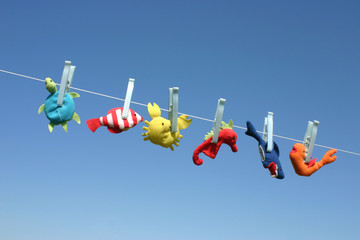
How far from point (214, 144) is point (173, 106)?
0.40 metres

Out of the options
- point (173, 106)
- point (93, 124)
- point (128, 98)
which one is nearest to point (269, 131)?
point (173, 106)

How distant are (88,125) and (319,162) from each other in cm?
167

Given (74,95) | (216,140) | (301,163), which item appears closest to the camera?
(74,95)

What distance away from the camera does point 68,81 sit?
115 inches

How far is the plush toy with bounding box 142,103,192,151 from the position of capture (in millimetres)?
2996

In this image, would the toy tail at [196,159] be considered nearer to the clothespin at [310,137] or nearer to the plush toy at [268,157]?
the plush toy at [268,157]

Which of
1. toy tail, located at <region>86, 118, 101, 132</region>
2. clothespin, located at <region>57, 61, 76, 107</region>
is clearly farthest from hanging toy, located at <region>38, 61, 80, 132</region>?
toy tail, located at <region>86, 118, 101, 132</region>

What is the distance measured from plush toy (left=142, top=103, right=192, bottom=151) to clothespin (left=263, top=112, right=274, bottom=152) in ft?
1.88

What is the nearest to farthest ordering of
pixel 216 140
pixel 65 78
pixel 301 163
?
pixel 65 78 → pixel 216 140 → pixel 301 163

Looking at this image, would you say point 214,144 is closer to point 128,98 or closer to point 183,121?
point 183,121

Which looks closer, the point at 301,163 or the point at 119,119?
the point at 119,119

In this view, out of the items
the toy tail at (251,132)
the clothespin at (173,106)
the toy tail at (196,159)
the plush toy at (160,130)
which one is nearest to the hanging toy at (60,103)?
the plush toy at (160,130)

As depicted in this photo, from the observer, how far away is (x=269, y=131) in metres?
3.17

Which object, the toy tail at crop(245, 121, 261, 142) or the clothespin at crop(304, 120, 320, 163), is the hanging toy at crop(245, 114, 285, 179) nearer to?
the toy tail at crop(245, 121, 261, 142)
